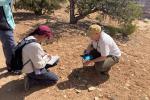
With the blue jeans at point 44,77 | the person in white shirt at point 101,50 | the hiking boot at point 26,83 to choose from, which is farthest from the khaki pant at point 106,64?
the hiking boot at point 26,83

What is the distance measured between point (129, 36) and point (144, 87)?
107 inches

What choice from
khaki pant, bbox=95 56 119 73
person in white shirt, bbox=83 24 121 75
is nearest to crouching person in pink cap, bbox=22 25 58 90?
person in white shirt, bbox=83 24 121 75

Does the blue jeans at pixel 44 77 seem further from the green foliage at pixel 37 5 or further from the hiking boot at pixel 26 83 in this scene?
the green foliage at pixel 37 5

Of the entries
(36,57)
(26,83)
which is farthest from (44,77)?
(36,57)

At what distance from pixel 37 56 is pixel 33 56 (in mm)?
55

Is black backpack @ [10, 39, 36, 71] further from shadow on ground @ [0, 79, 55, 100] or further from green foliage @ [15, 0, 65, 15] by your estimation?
green foliage @ [15, 0, 65, 15]

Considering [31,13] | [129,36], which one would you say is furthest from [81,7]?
[31,13]

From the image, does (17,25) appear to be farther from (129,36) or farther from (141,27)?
(141,27)

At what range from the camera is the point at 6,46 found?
5457mm

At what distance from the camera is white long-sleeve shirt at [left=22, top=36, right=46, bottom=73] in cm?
490

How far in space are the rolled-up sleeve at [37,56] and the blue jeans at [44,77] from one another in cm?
20

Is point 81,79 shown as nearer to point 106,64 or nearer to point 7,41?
point 106,64

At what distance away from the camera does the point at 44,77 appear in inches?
206

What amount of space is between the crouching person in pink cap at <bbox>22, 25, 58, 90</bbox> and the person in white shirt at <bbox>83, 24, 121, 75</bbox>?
642 millimetres
